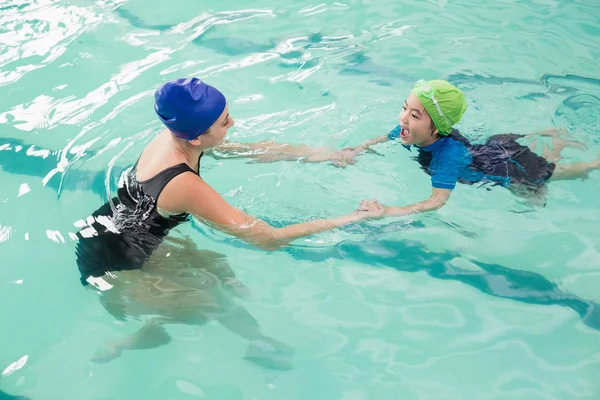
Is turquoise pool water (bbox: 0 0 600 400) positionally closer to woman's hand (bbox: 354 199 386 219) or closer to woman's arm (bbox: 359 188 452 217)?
woman's arm (bbox: 359 188 452 217)

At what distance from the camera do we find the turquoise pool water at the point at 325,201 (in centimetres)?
329

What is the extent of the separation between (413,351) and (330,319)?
0.51 m

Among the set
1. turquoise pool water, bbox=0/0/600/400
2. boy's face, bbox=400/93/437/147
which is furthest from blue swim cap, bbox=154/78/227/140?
boy's face, bbox=400/93/437/147

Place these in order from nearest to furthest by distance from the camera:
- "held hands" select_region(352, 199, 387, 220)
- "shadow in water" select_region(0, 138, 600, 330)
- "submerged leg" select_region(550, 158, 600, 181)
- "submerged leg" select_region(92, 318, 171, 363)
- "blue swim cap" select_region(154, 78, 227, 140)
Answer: "blue swim cap" select_region(154, 78, 227, 140) < "submerged leg" select_region(92, 318, 171, 363) < "held hands" select_region(352, 199, 387, 220) < "shadow in water" select_region(0, 138, 600, 330) < "submerged leg" select_region(550, 158, 600, 181)

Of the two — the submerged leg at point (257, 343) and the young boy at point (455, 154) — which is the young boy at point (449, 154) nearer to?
the young boy at point (455, 154)

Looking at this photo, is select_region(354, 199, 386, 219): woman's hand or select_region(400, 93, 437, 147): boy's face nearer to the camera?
select_region(354, 199, 386, 219): woman's hand

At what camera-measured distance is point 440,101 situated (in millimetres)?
3867

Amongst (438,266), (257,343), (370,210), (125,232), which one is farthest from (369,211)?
(125,232)

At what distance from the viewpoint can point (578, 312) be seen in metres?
3.57

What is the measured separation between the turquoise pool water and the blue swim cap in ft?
3.38

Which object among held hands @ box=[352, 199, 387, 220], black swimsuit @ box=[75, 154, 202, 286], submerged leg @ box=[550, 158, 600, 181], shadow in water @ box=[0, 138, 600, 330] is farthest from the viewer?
submerged leg @ box=[550, 158, 600, 181]

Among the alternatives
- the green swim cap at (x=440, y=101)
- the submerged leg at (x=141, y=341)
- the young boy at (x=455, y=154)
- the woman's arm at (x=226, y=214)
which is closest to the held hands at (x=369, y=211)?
the woman's arm at (x=226, y=214)

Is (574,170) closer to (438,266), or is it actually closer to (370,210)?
(438,266)

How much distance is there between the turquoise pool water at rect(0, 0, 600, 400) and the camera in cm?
329
